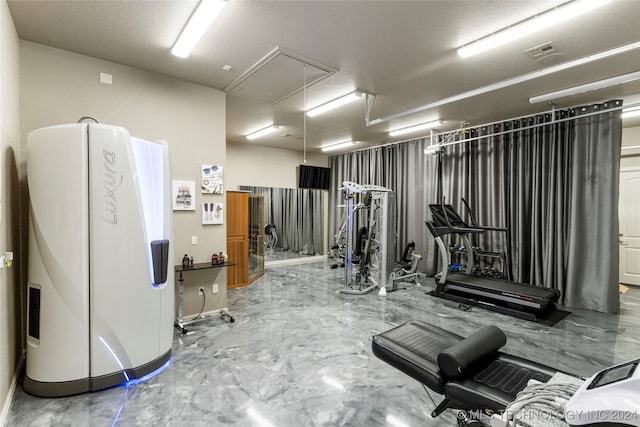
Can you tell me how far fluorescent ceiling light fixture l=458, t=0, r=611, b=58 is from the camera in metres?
2.25

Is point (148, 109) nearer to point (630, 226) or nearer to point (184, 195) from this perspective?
point (184, 195)

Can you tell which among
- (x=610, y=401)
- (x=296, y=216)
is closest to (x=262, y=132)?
(x=296, y=216)

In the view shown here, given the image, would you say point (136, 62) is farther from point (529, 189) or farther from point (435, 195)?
point (529, 189)

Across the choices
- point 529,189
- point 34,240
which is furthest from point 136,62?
point 529,189

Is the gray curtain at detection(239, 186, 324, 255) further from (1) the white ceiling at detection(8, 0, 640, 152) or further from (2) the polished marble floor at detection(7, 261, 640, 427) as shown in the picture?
(1) the white ceiling at detection(8, 0, 640, 152)

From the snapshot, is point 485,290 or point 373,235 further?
point 373,235

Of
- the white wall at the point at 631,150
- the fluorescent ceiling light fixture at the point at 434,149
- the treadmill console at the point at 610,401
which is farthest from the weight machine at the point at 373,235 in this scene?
the white wall at the point at 631,150

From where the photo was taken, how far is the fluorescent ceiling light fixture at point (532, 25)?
2246mm

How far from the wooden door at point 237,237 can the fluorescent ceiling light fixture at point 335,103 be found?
189 centimetres

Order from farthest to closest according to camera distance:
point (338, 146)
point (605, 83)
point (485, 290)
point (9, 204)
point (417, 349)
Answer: point (338, 146)
point (485, 290)
point (605, 83)
point (9, 204)
point (417, 349)

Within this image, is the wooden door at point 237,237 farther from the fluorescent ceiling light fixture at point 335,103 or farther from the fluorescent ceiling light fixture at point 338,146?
the fluorescent ceiling light fixture at point 338,146

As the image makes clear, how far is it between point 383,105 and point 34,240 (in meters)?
4.29

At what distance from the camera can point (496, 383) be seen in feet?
4.92

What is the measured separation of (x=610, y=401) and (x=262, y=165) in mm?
7059
